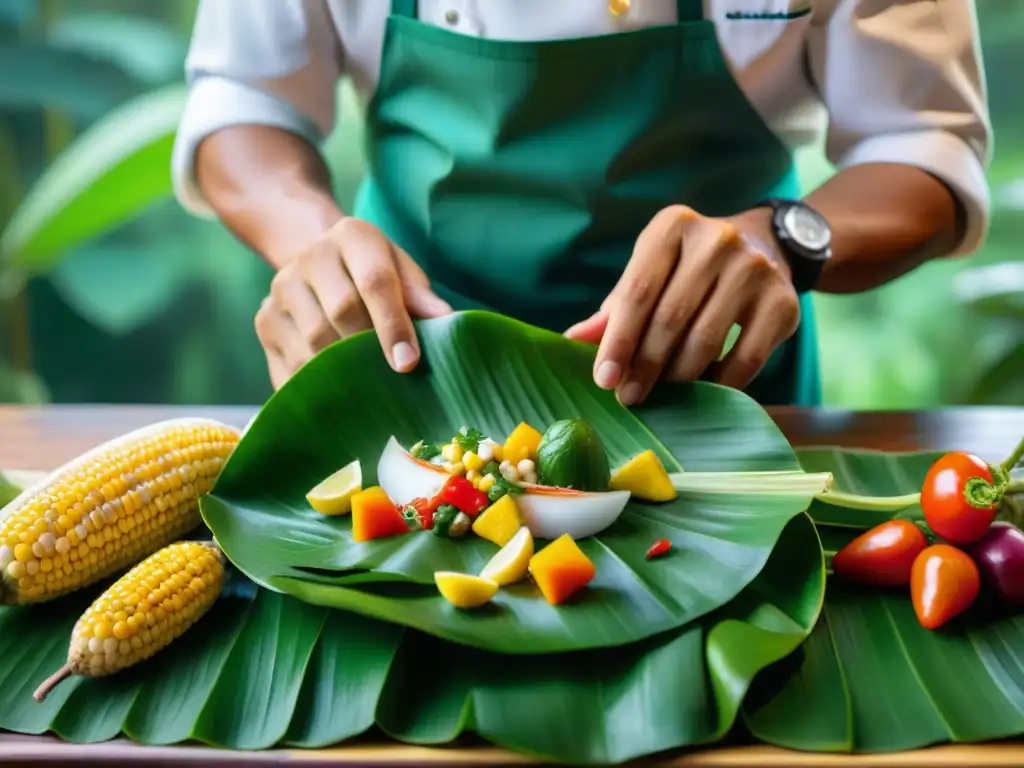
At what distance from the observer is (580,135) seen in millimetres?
1326

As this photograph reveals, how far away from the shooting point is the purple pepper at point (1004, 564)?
85 cm

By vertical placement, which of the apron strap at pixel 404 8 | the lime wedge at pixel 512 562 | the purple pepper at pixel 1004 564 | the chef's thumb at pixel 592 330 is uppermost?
the apron strap at pixel 404 8

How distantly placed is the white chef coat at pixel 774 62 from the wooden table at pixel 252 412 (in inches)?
11.6

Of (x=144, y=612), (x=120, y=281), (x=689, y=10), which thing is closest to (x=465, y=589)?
(x=144, y=612)

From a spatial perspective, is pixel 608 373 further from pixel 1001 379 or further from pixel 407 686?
pixel 1001 379

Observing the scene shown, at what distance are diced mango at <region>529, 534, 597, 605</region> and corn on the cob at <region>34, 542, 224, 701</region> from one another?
0.29m

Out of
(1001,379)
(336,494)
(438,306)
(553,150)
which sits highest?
(553,150)

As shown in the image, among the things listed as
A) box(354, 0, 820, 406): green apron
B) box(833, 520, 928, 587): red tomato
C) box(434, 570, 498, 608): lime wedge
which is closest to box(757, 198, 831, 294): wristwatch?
box(354, 0, 820, 406): green apron

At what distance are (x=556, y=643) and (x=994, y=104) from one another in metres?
2.44

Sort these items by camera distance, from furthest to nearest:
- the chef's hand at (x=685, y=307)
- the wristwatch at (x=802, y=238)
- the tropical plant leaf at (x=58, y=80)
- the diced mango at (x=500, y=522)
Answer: the tropical plant leaf at (x=58, y=80) → the wristwatch at (x=802, y=238) → the chef's hand at (x=685, y=307) → the diced mango at (x=500, y=522)

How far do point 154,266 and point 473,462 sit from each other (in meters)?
1.82

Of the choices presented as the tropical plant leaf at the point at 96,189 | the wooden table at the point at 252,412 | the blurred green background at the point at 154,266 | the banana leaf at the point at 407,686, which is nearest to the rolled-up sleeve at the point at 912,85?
the wooden table at the point at 252,412

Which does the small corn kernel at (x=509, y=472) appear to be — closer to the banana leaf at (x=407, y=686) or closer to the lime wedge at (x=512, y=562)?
the lime wedge at (x=512, y=562)

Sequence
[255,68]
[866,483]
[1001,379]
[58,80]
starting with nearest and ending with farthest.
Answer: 1. [866,483]
2. [255,68]
3. [1001,379]
4. [58,80]
